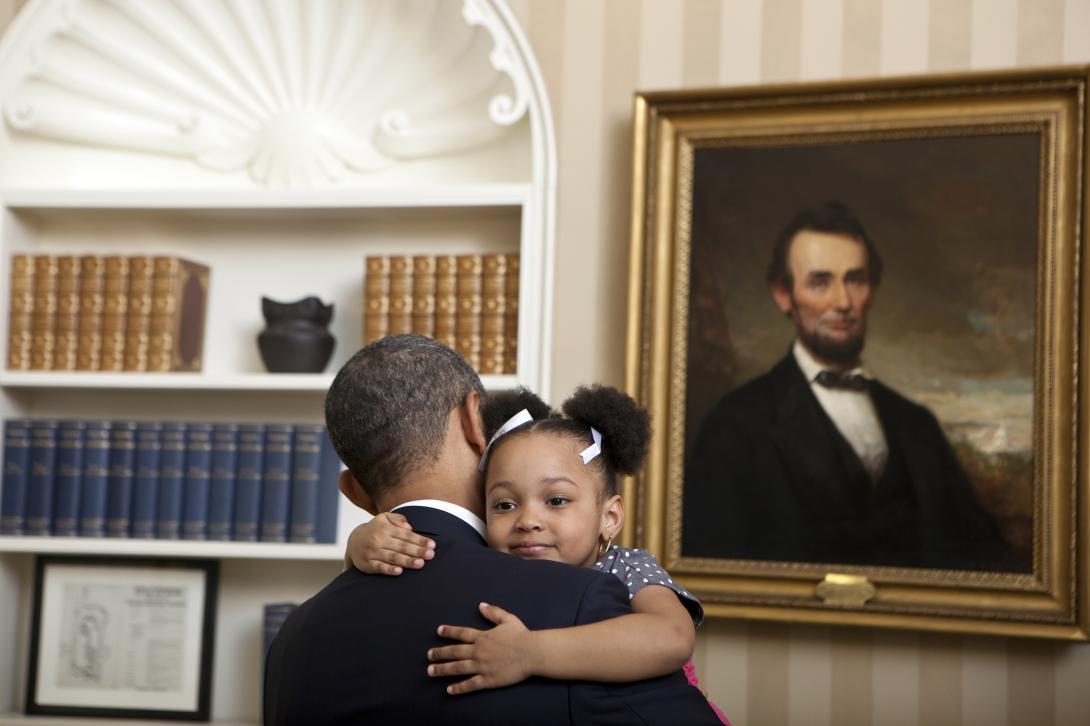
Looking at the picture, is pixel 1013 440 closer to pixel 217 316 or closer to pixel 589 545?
pixel 589 545

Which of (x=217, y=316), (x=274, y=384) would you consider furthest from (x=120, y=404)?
(x=274, y=384)

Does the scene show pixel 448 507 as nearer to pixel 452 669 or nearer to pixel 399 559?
pixel 399 559

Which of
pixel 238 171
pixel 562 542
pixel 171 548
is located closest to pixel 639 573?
pixel 562 542

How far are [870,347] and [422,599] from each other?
6.21 ft

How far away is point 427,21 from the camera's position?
355 cm

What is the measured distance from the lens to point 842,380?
3.07m

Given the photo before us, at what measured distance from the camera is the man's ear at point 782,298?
10.3 ft

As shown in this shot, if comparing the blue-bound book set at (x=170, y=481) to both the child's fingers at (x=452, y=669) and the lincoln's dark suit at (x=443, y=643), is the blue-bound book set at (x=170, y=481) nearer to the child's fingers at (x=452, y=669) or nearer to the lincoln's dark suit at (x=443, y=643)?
the lincoln's dark suit at (x=443, y=643)

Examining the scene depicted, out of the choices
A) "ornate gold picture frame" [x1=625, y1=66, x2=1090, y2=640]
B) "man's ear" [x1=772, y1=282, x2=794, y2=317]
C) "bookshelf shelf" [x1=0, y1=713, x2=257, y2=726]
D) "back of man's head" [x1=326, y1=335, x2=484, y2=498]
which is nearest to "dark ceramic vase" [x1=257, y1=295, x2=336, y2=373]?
"ornate gold picture frame" [x1=625, y1=66, x2=1090, y2=640]

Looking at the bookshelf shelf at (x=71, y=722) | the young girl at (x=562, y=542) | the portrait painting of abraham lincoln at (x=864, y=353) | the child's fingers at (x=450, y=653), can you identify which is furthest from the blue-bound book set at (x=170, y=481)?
the child's fingers at (x=450, y=653)

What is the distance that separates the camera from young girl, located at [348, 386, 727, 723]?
54.2 inches

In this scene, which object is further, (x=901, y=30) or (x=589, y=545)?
(x=901, y=30)

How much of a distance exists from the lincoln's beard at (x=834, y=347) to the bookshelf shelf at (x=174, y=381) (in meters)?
0.83

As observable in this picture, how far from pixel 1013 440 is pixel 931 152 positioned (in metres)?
0.74
